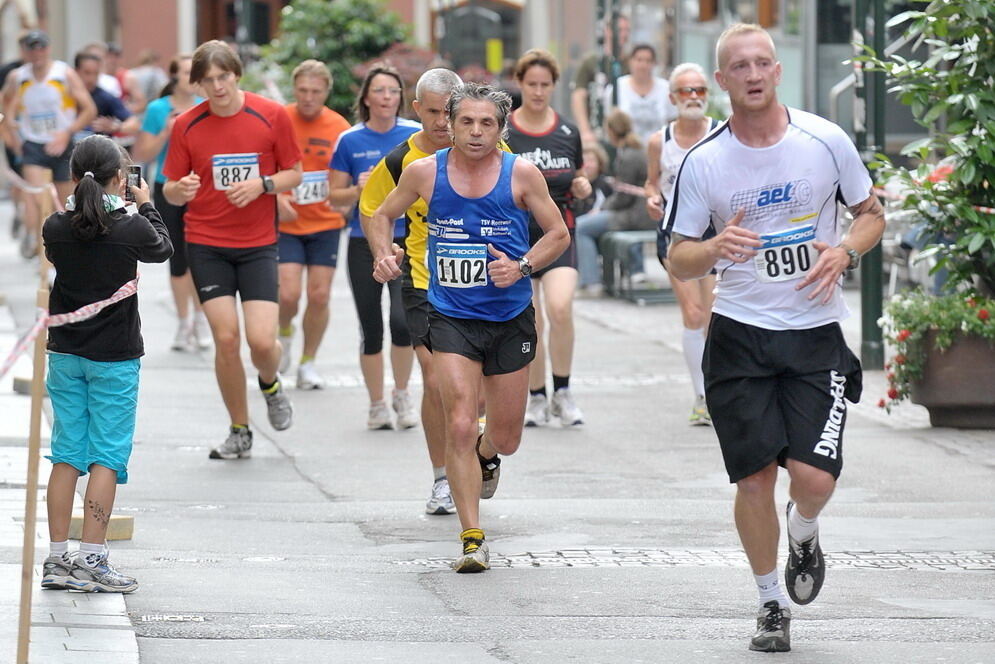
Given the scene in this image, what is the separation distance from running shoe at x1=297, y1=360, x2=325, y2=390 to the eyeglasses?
10.6ft

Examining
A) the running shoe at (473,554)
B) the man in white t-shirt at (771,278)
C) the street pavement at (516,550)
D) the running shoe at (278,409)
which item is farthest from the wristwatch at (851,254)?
the running shoe at (278,409)

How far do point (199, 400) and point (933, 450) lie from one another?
448 cm

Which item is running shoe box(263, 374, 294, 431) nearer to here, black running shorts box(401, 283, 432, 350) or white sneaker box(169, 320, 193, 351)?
black running shorts box(401, 283, 432, 350)

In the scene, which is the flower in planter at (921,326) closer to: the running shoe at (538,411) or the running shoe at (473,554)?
the running shoe at (538,411)

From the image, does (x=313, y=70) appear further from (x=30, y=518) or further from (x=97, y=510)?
(x=30, y=518)

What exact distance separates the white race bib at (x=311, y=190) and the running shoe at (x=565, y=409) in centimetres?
201

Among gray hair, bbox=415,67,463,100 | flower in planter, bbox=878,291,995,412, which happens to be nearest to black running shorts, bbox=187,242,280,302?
gray hair, bbox=415,67,463,100

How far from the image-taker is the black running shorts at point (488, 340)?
7469mm

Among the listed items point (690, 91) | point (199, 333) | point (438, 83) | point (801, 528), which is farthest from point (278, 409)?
point (801, 528)

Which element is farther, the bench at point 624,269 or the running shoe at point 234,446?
the bench at point 624,269

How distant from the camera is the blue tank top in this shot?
292 inches

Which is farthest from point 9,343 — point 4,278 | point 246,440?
point 4,278

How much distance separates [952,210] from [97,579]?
5.38 m

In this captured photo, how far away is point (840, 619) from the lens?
21.1 feet
